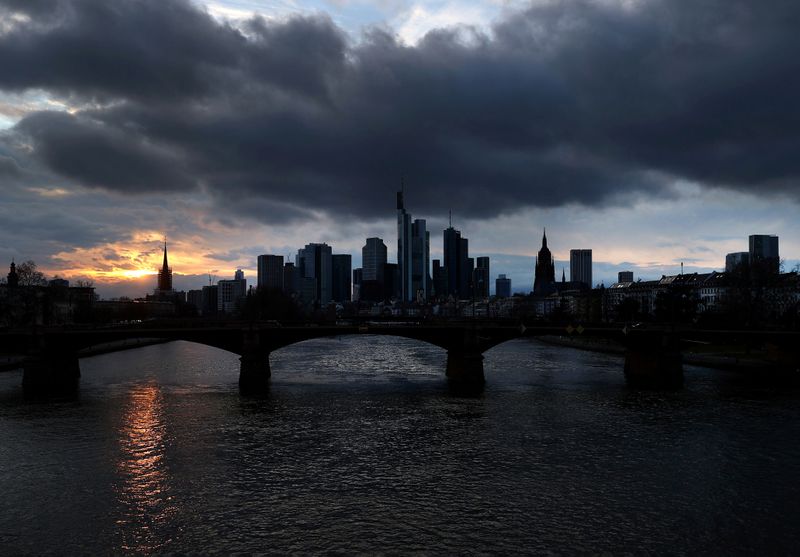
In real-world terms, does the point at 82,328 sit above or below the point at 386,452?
above

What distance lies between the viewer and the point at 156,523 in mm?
24500

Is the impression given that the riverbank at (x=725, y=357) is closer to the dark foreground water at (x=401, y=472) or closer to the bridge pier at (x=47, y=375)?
the dark foreground water at (x=401, y=472)

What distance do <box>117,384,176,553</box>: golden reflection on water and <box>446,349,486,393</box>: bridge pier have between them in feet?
104

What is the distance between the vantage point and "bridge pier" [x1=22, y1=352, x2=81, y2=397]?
197 feet

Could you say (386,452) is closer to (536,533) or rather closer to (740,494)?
(536,533)

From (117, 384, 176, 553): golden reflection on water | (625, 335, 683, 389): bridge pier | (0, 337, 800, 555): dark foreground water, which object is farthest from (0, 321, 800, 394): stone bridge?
(117, 384, 176, 553): golden reflection on water

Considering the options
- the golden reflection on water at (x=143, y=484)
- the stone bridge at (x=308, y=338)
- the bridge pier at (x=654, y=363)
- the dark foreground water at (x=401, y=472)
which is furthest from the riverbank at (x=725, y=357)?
the golden reflection on water at (x=143, y=484)

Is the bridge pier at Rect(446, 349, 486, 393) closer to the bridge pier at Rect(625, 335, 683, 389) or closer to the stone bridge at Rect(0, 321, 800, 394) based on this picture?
the stone bridge at Rect(0, 321, 800, 394)

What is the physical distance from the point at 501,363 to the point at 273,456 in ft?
197

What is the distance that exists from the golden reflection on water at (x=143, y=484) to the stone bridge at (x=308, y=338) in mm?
17974

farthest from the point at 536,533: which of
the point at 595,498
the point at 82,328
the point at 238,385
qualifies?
the point at 82,328

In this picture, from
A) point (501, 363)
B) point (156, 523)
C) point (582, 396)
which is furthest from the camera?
point (501, 363)

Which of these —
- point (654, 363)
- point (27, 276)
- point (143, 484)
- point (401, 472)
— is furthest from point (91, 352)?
point (654, 363)

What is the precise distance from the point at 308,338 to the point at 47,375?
2700 centimetres
